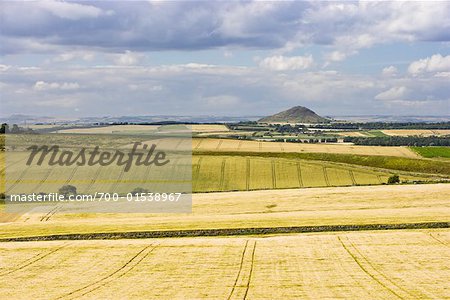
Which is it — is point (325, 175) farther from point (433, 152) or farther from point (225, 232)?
point (225, 232)

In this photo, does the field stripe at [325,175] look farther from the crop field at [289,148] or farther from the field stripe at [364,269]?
the field stripe at [364,269]

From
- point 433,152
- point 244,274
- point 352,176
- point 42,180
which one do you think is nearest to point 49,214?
point 42,180

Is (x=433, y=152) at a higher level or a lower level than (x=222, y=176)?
higher

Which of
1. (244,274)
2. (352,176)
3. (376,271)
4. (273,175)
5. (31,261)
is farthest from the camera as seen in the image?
(273,175)

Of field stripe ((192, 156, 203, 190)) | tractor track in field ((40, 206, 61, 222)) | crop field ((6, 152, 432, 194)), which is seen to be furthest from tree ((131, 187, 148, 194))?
tractor track in field ((40, 206, 61, 222))

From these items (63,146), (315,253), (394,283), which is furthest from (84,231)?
(63,146)

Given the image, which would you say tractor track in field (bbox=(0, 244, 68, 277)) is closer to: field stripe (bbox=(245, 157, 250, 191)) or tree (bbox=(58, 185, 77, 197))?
tree (bbox=(58, 185, 77, 197))

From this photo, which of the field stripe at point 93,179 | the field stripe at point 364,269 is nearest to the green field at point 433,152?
the field stripe at point 93,179

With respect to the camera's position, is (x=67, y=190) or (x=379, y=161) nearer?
(x=67, y=190)
